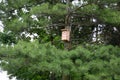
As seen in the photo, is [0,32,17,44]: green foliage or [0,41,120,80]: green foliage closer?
[0,41,120,80]: green foliage

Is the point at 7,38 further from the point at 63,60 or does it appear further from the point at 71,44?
the point at 63,60

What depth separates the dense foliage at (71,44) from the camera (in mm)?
5910

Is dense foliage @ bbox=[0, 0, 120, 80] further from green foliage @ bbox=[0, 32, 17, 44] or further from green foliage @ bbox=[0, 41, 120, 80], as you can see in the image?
green foliage @ bbox=[0, 32, 17, 44]

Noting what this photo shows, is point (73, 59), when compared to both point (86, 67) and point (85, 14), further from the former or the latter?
point (85, 14)

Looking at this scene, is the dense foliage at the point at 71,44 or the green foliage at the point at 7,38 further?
the green foliage at the point at 7,38

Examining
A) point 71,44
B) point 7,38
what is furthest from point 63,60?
point 7,38

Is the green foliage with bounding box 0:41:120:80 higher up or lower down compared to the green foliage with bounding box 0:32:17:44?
lower down

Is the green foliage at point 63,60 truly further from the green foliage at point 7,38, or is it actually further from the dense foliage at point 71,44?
the green foliage at point 7,38

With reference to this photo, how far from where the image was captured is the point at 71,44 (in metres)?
6.86

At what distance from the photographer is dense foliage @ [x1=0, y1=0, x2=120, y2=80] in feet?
19.4

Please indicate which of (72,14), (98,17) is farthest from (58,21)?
(98,17)

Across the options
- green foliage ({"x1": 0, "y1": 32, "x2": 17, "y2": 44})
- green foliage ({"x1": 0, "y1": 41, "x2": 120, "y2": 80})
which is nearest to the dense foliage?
green foliage ({"x1": 0, "y1": 41, "x2": 120, "y2": 80})

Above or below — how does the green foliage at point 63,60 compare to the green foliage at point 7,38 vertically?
below

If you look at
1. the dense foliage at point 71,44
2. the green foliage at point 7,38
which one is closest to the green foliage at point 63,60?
the dense foliage at point 71,44
